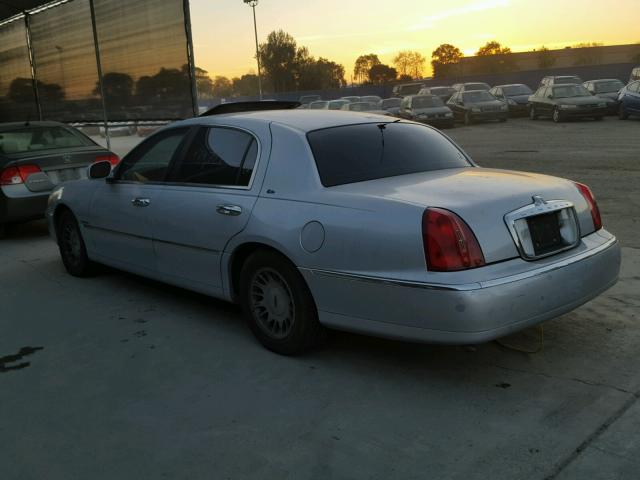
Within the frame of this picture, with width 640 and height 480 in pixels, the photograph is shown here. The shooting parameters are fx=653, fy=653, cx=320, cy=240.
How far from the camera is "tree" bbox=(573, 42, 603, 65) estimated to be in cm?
8106

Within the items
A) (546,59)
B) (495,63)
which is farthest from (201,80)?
(546,59)

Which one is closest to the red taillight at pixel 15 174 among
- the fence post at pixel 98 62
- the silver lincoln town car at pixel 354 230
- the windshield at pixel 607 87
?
the silver lincoln town car at pixel 354 230

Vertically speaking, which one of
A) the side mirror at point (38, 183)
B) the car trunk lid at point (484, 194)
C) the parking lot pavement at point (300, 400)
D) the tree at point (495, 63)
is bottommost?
the parking lot pavement at point (300, 400)

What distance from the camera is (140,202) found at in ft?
16.9

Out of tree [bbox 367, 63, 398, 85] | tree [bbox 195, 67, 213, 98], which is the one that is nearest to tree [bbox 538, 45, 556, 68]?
tree [bbox 367, 63, 398, 85]

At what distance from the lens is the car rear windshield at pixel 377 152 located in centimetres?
410

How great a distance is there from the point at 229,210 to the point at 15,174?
501cm

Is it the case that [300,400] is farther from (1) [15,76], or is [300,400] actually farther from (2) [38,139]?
(1) [15,76]

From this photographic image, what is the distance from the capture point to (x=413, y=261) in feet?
11.1

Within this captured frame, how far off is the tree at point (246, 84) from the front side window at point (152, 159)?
128 meters

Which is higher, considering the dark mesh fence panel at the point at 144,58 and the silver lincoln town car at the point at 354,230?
the dark mesh fence panel at the point at 144,58

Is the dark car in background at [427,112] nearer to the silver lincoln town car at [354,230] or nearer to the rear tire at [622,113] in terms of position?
the rear tire at [622,113]

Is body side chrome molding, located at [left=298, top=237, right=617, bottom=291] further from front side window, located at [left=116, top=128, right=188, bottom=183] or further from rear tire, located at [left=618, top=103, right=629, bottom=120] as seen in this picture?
rear tire, located at [left=618, top=103, right=629, bottom=120]

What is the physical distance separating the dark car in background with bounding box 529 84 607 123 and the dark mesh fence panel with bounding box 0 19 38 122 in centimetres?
1899
